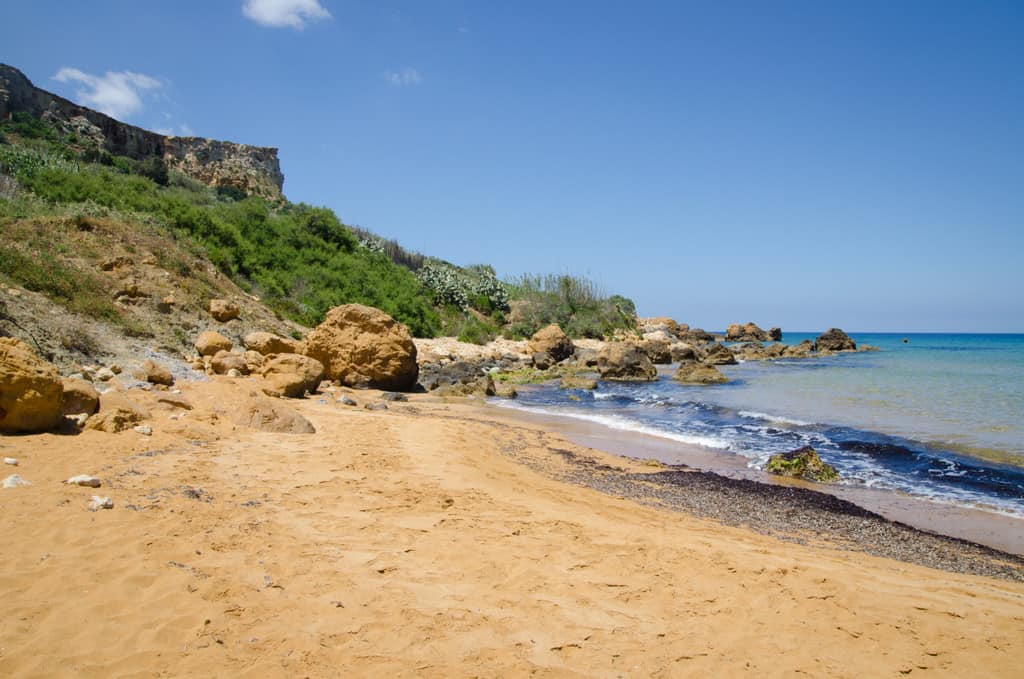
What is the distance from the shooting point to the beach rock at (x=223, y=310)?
46.5ft

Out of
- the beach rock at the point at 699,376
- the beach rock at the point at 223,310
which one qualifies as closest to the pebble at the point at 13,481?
the beach rock at the point at 223,310

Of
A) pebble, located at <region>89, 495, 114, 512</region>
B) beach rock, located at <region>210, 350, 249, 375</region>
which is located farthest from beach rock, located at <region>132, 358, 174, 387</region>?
pebble, located at <region>89, 495, 114, 512</region>

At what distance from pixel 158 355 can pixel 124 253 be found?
5.03 m

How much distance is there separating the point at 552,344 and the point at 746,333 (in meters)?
42.2

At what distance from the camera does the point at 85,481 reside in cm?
481

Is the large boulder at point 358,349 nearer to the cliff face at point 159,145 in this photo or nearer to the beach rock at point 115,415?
the beach rock at point 115,415

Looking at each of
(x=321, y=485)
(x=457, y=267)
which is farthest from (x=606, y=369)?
(x=457, y=267)

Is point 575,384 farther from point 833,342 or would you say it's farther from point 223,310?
point 833,342

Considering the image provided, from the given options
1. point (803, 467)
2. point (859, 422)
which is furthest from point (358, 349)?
point (859, 422)

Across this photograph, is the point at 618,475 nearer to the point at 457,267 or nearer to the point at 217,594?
the point at 217,594

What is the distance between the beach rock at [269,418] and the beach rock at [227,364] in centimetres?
361

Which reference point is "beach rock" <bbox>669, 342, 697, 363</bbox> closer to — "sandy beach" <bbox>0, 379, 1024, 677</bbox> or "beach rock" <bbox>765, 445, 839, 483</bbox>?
"beach rock" <bbox>765, 445, 839, 483</bbox>

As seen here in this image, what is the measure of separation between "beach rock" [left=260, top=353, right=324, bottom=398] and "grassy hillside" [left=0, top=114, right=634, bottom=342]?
3.23m

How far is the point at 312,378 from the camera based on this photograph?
1182cm
